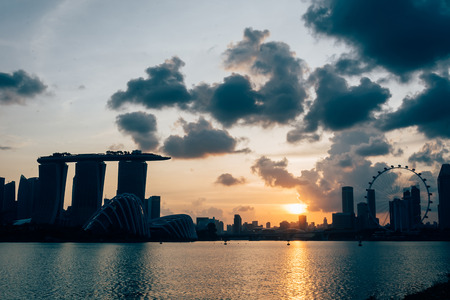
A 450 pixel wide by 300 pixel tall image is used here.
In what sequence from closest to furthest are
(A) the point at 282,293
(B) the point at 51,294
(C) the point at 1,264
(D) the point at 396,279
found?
1. (B) the point at 51,294
2. (A) the point at 282,293
3. (D) the point at 396,279
4. (C) the point at 1,264

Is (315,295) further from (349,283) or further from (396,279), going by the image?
(396,279)

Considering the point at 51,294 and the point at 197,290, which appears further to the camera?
the point at 197,290

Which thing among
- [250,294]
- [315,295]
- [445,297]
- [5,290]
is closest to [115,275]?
[5,290]

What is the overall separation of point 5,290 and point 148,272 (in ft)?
88.4

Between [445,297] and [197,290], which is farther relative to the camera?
[197,290]

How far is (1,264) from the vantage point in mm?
85812

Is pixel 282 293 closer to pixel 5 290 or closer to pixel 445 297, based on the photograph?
pixel 445 297

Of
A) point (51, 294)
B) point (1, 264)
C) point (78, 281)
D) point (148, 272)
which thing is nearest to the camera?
point (51, 294)

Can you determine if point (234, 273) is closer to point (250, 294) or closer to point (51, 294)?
point (250, 294)

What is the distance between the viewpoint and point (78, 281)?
204 ft

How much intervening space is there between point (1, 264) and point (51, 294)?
1674 inches

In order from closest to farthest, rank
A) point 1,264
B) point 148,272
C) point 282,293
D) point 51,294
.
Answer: point 51,294 < point 282,293 < point 148,272 < point 1,264

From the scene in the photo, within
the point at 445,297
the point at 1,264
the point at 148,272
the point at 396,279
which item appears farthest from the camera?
the point at 1,264

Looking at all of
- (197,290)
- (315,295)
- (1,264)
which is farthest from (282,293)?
(1,264)
